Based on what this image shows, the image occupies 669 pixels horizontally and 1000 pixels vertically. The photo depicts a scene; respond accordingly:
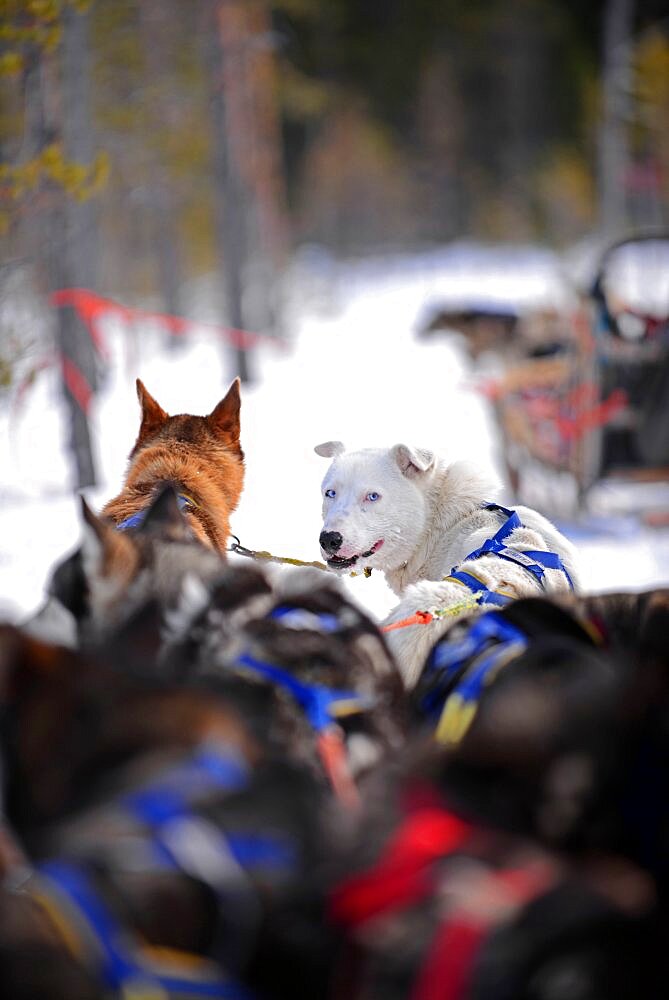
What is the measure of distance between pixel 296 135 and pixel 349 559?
4552 cm

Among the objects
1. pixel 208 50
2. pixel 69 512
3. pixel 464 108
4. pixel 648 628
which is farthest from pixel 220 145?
pixel 464 108

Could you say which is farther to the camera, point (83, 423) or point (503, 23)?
point (503, 23)

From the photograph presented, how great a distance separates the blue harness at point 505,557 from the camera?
254 centimetres

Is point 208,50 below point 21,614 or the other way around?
the other way around

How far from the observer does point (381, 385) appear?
1423 centimetres

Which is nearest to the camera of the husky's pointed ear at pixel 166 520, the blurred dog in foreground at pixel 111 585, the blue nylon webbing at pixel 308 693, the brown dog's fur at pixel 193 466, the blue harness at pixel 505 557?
the blue nylon webbing at pixel 308 693

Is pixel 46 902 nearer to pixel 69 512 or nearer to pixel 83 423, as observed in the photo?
pixel 69 512

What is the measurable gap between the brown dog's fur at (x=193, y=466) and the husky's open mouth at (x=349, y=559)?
400 mm

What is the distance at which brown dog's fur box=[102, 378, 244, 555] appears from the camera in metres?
3.08

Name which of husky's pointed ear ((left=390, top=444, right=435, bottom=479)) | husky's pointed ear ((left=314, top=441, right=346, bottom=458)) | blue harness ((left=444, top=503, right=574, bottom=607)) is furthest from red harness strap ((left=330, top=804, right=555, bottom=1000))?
husky's pointed ear ((left=314, top=441, right=346, bottom=458))

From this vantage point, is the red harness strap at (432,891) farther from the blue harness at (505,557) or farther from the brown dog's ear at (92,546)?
the blue harness at (505,557)

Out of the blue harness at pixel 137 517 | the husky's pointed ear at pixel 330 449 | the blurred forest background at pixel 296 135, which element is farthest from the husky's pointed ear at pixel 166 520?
the blurred forest background at pixel 296 135

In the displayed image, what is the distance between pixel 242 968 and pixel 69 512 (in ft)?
20.8

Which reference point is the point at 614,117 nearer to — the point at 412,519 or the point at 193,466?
the point at 412,519
